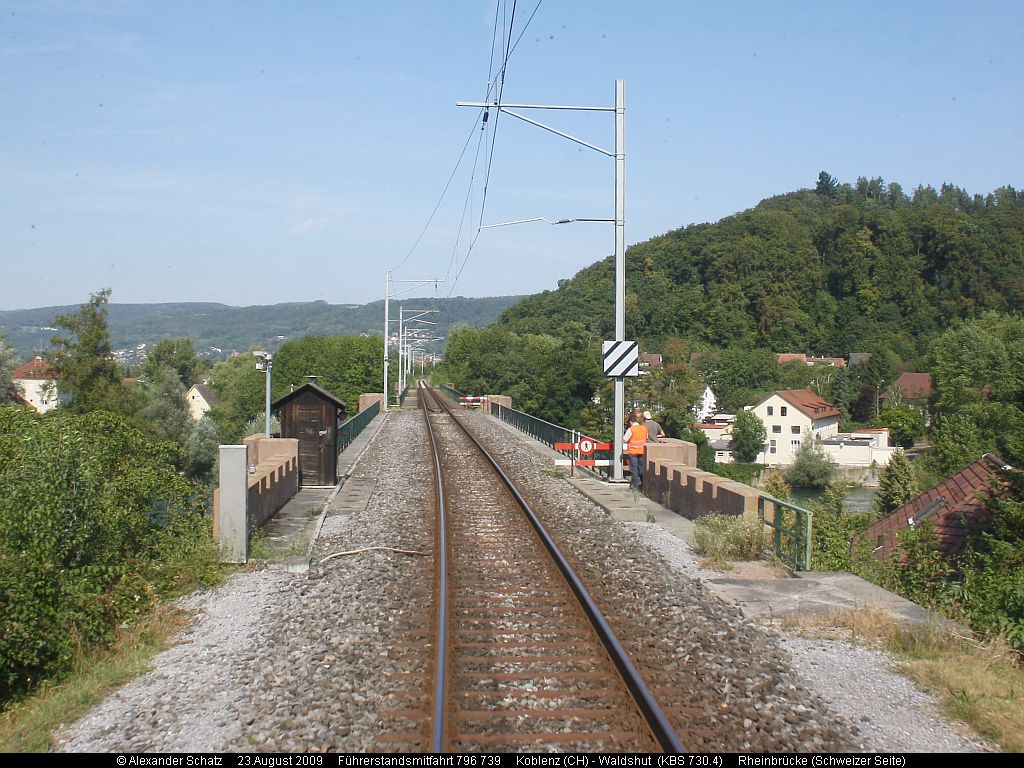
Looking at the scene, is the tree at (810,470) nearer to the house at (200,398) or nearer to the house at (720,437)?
the house at (720,437)

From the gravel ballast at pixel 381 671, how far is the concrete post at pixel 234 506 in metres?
0.59

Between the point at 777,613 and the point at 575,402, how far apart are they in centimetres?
6569

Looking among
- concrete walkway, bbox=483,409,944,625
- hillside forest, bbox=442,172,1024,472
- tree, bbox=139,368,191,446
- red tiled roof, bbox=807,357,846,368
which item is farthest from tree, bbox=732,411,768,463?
concrete walkway, bbox=483,409,944,625

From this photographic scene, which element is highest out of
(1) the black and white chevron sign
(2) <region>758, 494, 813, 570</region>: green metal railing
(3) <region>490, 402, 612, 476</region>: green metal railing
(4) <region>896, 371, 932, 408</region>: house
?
(1) the black and white chevron sign

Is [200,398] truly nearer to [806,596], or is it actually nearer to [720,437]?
[720,437]

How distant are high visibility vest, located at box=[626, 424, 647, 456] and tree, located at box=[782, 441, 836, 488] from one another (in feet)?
216

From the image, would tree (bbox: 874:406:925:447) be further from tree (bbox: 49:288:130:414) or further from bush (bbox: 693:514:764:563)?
bush (bbox: 693:514:764:563)

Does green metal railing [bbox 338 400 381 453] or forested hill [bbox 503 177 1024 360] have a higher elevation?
forested hill [bbox 503 177 1024 360]

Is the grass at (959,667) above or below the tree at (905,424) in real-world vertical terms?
above

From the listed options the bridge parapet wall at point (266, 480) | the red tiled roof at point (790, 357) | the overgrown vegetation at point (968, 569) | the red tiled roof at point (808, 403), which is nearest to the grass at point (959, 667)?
the overgrown vegetation at point (968, 569)

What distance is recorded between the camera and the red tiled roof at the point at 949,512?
656 inches

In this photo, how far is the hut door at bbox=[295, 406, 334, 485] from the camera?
57.6 feet

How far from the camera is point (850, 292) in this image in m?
144

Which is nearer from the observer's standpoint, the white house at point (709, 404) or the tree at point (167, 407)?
the tree at point (167, 407)
